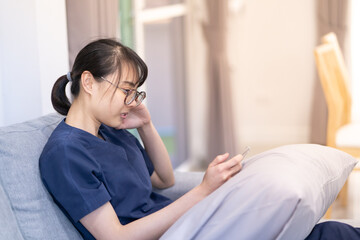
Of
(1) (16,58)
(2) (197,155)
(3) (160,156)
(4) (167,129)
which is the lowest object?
(2) (197,155)

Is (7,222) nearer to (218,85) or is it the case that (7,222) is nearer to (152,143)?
(152,143)

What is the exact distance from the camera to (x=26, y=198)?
3.84 ft

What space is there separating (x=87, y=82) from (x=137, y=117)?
0.33 m

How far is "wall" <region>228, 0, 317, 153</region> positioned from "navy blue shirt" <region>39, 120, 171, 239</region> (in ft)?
10.0

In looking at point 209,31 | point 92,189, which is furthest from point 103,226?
point 209,31

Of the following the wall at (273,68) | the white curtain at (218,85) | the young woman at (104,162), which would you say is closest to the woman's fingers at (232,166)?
the young woman at (104,162)

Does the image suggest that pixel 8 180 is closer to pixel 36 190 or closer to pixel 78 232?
pixel 36 190

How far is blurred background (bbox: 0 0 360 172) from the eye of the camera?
183 centimetres

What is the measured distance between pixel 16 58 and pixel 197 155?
248 cm

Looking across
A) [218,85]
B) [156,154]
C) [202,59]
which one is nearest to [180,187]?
[156,154]

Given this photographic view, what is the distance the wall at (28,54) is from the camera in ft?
5.82

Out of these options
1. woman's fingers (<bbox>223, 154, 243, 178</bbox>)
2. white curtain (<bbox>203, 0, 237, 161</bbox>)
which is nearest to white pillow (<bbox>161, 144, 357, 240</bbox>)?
woman's fingers (<bbox>223, 154, 243, 178</bbox>)

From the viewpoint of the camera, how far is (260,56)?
4.40 metres

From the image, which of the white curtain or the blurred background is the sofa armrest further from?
the white curtain
